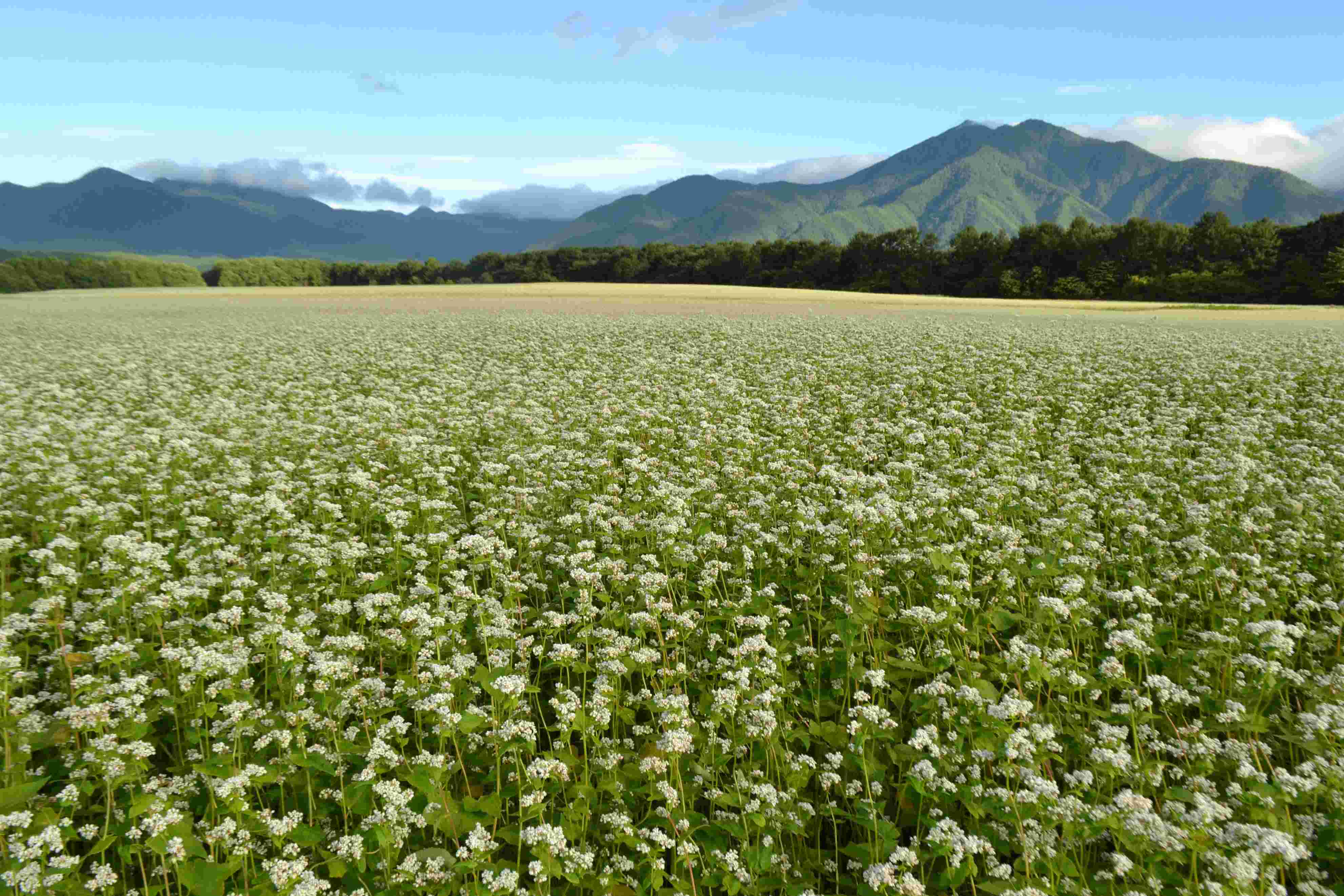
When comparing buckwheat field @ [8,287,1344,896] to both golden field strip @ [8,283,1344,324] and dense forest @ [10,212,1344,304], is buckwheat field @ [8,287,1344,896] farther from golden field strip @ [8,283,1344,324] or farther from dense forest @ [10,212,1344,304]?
dense forest @ [10,212,1344,304]

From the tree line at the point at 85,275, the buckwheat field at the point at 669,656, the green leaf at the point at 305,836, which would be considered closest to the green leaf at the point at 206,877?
the buckwheat field at the point at 669,656

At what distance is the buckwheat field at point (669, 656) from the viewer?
13.4 ft

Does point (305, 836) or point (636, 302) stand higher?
point (636, 302)

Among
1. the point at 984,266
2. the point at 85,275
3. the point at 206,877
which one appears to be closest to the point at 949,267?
the point at 984,266

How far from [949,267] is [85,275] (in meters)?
146

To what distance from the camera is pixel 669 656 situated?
6.29m

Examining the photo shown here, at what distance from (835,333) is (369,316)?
28802 millimetres

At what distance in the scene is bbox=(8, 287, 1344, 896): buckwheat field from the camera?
4.10 meters

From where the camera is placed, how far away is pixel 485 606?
6617 mm

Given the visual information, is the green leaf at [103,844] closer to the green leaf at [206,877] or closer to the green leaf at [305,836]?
the green leaf at [206,877]

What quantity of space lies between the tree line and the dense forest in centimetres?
28

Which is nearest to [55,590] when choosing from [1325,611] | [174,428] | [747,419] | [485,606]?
[485,606]

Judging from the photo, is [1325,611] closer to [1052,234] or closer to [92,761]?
[92,761]

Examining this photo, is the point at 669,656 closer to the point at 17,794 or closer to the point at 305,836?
the point at 305,836
